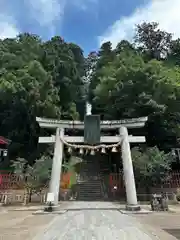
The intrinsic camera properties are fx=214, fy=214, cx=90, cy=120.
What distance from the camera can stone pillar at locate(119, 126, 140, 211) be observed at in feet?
33.6

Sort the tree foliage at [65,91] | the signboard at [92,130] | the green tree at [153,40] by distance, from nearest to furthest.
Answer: the signboard at [92,130] < the tree foliage at [65,91] < the green tree at [153,40]

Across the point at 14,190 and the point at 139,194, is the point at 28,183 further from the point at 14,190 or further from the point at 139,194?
the point at 139,194

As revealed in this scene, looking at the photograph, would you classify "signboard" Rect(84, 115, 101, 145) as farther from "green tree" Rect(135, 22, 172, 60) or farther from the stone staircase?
"green tree" Rect(135, 22, 172, 60)

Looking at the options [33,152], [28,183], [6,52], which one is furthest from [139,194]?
[6,52]

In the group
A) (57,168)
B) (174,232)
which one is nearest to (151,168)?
(57,168)

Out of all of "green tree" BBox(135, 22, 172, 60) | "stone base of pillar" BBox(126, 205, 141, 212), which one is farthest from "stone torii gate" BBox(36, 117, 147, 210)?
"green tree" BBox(135, 22, 172, 60)

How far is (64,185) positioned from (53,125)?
563cm

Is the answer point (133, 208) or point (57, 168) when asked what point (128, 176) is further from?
point (57, 168)

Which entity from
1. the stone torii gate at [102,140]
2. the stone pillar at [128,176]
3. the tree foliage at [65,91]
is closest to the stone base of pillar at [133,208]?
the stone pillar at [128,176]

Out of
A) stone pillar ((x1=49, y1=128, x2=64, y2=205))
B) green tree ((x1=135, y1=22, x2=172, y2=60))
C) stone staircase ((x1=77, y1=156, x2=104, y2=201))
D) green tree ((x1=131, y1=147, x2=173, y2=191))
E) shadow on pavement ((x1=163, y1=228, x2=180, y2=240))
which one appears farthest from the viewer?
green tree ((x1=135, y1=22, x2=172, y2=60))

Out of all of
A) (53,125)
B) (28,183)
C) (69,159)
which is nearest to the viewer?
(53,125)

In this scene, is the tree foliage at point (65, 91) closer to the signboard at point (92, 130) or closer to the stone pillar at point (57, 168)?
the signboard at point (92, 130)

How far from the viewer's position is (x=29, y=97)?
19.1 m

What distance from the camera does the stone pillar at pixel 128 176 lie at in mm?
10248
